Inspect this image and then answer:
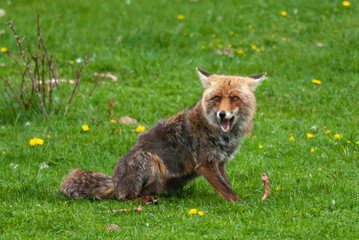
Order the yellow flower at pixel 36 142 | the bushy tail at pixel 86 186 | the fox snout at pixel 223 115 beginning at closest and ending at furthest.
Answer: the fox snout at pixel 223 115 < the bushy tail at pixel 86 186 < the yellow flower at pixel 36 142

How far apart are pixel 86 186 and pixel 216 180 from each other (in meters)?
1.48

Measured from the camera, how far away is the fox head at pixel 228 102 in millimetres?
6069

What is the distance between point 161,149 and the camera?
644 centimetres

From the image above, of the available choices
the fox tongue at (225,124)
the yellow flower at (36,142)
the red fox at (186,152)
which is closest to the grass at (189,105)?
the yellow flower at (36,142)

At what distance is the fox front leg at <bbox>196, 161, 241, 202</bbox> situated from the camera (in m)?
6.11

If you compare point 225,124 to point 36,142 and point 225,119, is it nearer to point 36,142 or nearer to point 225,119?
point 225,119

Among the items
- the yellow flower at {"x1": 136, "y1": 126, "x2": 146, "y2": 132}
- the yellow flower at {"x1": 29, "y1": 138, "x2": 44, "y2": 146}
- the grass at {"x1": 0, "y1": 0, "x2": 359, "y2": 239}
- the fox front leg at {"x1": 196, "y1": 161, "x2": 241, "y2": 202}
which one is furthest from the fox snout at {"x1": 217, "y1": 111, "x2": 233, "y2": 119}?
the yellow flower at {"x1": 29, "y1": 138, "x2": 44, "y2": 146}

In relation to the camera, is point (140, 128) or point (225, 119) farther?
point (140, 128)

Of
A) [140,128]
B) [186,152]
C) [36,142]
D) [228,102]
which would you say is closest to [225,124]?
[228,102]

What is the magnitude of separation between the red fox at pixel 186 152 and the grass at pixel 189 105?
0.60 ft

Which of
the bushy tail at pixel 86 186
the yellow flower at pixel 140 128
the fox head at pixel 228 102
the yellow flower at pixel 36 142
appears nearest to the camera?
the fox head at pixel 228 102

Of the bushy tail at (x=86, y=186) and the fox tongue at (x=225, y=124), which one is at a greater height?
the fox tongue at (x=225, y=124)

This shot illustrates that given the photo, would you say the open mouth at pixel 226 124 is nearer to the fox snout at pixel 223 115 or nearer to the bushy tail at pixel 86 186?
the fox snout at pixel 223 115

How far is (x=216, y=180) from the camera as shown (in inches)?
243
